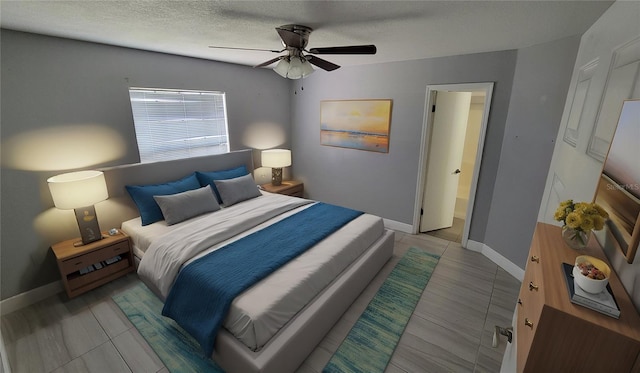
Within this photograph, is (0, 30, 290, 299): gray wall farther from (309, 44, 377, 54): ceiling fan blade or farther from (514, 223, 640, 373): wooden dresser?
(514, 223, 640, 373): wooden dresser

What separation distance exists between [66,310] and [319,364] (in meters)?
2.31

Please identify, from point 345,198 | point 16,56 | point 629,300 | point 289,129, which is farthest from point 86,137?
point 629,300

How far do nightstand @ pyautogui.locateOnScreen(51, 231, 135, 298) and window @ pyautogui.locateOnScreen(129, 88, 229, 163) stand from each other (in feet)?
3.40

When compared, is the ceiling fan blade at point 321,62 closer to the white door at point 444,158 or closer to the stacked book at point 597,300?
the white door at point 444,158

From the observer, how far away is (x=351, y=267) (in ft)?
8.11

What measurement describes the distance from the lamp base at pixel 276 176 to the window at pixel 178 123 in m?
0.83

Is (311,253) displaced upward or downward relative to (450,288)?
upward

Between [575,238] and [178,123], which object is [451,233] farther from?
[178,123]

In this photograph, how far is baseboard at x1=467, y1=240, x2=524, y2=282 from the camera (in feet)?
9.20

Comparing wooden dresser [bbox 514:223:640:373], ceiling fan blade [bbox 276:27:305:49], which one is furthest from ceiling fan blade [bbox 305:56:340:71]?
wooden dresser [bbox 514:223:640:373]

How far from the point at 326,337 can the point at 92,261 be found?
2.29 metres

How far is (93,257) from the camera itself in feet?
8.27

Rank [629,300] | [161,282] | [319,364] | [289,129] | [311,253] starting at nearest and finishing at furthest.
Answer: [629,300] < [319,364] < [161,282] < [311,253] < [289,129]

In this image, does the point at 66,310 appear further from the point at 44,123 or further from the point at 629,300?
the point at 629,300
